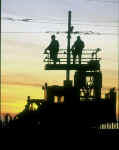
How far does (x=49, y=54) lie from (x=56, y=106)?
381cm

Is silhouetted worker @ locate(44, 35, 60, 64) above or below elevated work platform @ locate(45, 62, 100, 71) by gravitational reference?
above

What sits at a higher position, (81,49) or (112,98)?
(81,49)

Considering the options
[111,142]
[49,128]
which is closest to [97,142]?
[111,142]

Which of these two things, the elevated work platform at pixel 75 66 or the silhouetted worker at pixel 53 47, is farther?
the elevated work platform at pixel 75 66

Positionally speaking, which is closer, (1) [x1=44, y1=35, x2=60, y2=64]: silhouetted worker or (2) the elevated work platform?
(1) [x1=44, y1=35, x2=60, y2=64]: silhouetted worker

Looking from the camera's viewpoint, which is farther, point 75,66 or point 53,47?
point 75,66

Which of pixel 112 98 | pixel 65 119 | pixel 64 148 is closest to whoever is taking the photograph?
pixel 64 148

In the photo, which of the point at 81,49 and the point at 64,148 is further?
the point at 81,49

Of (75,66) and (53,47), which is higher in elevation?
(53,47)

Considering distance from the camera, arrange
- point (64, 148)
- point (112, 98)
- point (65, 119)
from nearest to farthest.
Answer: point (64, 148) < point (65, 119) < point (112, 98)

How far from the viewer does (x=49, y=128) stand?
2736 centimetres

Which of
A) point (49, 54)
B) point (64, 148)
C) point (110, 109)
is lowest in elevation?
point (64, 148)

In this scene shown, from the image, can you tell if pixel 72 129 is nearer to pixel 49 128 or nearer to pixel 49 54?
pixel 49 128

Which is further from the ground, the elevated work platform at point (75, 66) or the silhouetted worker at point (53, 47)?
the silhouetted worker at point (53, 47)
